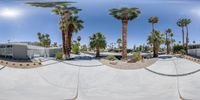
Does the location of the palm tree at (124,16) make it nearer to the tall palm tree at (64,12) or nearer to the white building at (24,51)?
the tall palm tree at (64,12)

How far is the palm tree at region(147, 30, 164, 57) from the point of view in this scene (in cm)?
245

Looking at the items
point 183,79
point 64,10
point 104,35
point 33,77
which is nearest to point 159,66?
point 183,79

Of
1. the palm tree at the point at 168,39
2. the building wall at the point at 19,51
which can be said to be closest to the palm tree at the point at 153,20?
the palm tree at the point at 168,39

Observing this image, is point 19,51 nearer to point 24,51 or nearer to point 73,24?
point 24,51

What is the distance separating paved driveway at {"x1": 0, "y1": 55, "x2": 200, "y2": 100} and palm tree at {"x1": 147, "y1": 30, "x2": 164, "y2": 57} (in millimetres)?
164

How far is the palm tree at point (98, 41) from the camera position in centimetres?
236

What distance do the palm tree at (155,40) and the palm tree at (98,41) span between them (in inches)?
17.6

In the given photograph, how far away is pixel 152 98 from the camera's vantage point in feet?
9.23

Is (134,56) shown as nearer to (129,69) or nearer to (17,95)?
(129,69)

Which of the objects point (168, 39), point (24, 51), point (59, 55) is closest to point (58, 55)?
point (59, 55)

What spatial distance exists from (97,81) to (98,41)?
50 cm

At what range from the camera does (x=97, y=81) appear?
266 cm

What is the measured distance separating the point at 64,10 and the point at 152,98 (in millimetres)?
1341

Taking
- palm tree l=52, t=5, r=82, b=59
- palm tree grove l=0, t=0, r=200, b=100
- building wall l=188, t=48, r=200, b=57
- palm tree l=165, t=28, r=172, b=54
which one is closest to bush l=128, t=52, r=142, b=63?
palm tree grove l=0, t=0, r=200, b=100
